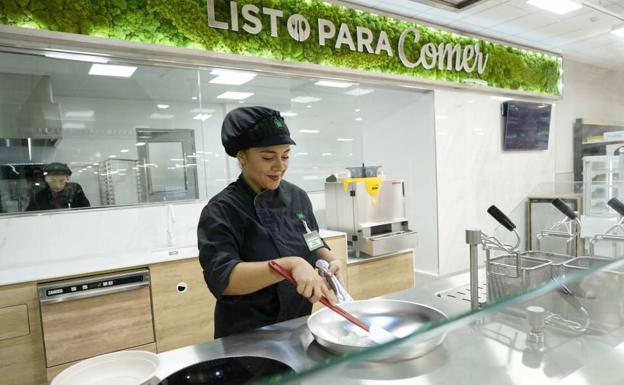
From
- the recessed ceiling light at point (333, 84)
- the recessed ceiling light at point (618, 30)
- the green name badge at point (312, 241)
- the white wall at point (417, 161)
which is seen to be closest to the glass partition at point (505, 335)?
the green name badge at point (312, 241)

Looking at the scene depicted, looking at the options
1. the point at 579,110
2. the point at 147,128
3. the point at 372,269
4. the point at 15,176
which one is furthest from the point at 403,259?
the point at 579,110

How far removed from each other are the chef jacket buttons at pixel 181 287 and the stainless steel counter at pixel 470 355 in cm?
164

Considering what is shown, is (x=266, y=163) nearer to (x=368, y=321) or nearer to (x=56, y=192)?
(x=368, y=321)

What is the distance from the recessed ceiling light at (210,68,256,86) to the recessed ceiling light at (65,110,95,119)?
0.98m

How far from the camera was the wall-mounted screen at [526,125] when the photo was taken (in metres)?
5.20

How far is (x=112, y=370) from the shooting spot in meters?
0.93

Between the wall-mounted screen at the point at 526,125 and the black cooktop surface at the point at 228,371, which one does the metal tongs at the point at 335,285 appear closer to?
the black cooktop surface at the point at 228,371

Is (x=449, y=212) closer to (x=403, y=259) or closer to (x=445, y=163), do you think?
(x=445, y=163)

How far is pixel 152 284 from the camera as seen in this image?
2.58 meters

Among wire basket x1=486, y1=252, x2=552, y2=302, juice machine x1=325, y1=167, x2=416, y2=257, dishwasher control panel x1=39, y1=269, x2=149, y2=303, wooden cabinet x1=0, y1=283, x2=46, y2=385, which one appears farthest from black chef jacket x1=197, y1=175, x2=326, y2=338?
juice machine x1=325, y1=167, x2=416, y2=257

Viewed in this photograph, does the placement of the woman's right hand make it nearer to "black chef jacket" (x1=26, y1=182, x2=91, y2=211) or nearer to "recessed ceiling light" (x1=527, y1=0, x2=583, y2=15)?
"black chef jacket" (x1=26, y1=182, x2=91, y2=211)

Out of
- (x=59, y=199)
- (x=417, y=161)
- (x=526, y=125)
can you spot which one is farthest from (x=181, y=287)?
(x=526, y=125)

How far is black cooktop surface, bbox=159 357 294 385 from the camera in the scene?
90cm

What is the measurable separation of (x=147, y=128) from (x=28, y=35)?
928mm
